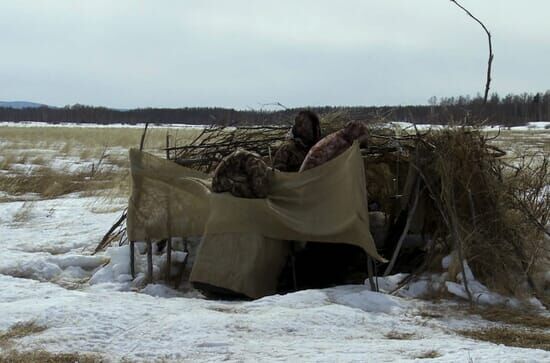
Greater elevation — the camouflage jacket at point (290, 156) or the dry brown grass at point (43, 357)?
the camouflage jacket at point (290, 156)

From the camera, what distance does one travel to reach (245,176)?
24.2 feet

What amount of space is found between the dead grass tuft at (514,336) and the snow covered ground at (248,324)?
0.54 ft

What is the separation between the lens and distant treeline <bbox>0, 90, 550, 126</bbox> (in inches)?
324

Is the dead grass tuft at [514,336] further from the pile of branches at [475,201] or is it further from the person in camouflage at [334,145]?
the person in camouflage at [334,145]

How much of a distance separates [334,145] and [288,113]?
9.28ft

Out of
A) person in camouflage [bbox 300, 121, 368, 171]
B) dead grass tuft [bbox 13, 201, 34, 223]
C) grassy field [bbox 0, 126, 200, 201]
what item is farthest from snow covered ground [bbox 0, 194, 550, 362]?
grassy field [bbox 0, 126, 200, 201]

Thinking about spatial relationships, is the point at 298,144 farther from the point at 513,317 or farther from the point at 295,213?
the point at 513,317

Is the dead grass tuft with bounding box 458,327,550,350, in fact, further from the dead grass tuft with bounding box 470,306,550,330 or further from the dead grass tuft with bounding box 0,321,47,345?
the dead grass tuft with bounding box 0,321,47,345

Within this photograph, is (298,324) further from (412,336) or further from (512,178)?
(512,178)

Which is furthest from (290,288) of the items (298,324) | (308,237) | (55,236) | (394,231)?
(55,236)

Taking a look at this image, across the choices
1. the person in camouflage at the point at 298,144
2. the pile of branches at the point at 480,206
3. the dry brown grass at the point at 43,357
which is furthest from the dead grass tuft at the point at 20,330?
the pile of branches at the point at 480,206

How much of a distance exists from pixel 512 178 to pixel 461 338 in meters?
3.32

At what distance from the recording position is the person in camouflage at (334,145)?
24.7 feet

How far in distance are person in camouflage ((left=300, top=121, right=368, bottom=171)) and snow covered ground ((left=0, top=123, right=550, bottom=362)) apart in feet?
5.18
